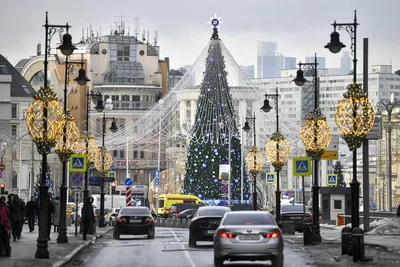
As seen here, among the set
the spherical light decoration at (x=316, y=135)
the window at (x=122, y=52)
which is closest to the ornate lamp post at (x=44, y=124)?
the spherical light decoration at (x=316, y=135)

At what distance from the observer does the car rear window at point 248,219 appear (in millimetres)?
33094

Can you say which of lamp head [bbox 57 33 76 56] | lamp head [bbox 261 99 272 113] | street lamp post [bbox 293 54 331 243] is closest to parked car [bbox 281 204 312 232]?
lamp head [bbox 261 99 272 113]

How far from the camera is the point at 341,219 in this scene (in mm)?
68688

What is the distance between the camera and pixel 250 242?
107 feet

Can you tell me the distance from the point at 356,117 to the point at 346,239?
3.59 meters

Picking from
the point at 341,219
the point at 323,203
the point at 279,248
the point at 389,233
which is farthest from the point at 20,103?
the point at 279,248

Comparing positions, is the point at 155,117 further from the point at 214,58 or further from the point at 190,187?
the point at 214,58

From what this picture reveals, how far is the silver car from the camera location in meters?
32.5

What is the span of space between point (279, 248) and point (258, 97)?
7174 centimetres

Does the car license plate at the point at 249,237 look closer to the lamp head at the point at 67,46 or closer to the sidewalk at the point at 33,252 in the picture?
the sidewalk at the point at 33,252

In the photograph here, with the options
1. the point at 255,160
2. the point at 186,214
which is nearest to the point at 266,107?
the point at 255,160

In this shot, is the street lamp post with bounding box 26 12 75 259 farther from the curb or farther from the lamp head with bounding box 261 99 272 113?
the lamp head with bounding box 261 99 272 113

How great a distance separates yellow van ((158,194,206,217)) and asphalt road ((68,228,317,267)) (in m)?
54.4

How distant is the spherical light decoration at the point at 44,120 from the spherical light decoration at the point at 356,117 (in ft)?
27.8
